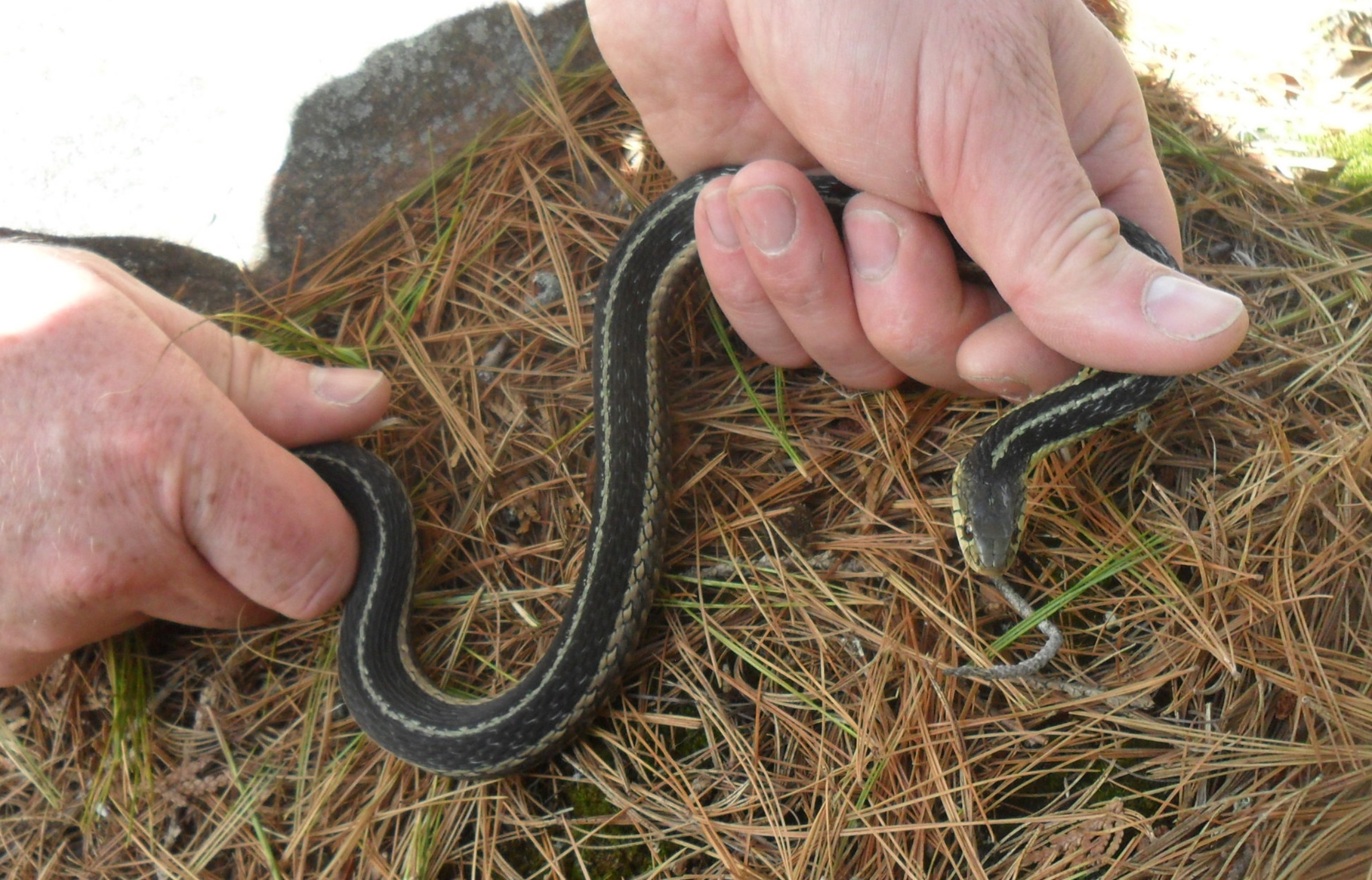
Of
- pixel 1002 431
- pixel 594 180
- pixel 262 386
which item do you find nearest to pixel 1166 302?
pixel 1002 431

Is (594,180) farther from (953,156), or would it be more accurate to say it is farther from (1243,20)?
(1243,20)

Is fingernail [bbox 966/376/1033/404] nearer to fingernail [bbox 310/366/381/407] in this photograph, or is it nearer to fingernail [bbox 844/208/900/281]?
fingernail [bbox 844/208/900/281]

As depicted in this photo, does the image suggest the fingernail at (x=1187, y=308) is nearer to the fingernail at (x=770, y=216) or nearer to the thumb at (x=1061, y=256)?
the thumb at (x=1061, y=256)

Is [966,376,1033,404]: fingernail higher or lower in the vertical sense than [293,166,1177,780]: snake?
higher

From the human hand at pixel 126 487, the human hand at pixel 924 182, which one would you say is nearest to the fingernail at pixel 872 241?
the human hand at pixel 924 182

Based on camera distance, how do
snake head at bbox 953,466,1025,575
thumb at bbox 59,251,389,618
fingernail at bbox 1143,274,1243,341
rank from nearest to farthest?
fingernail at bbox 1143,274,1243,341 < snake head at bbox 953,466,1025,575 < thumb at bbox 59,251,389,618

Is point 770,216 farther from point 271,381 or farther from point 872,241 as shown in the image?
point 271,381

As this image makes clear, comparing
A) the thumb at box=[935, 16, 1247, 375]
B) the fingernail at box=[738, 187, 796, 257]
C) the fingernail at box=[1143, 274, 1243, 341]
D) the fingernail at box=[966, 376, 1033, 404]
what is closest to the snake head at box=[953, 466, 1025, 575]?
the fingernail at box=[966, 376, 1033, 404]
